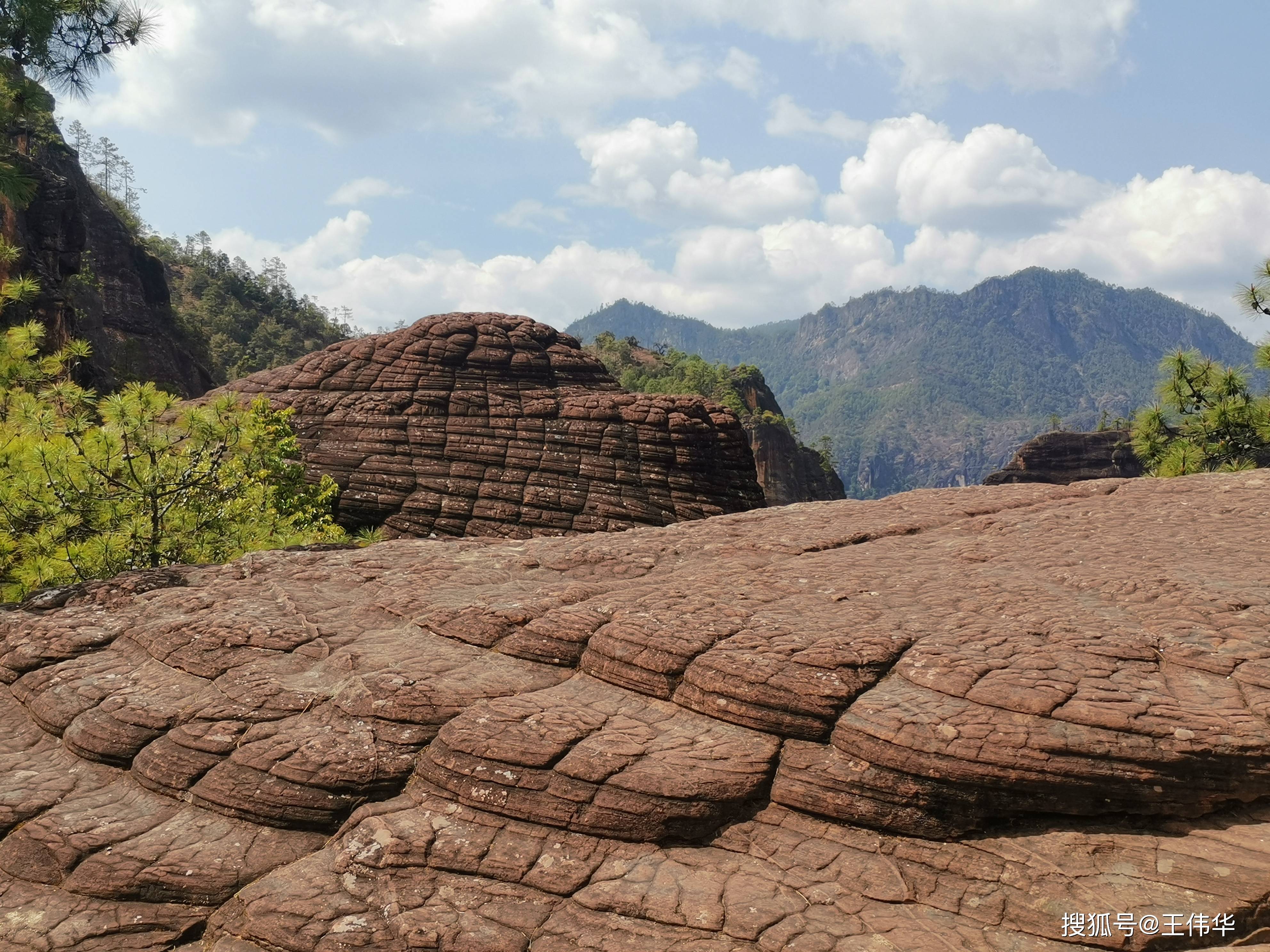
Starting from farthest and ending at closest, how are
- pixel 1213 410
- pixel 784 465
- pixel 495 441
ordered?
pixel 784 465 → pixel 1213 410 → pixel 495 441

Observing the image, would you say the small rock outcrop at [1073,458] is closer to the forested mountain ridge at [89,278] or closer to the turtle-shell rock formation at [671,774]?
the forested mountain ridge at [89,278]

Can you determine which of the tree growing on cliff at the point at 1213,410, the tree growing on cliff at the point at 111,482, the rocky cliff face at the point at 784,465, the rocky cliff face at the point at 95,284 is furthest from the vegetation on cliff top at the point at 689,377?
the tree growing on cliff at the point at 111,482

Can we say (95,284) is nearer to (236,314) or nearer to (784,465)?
(236,314)

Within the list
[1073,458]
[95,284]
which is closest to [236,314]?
[95,284]

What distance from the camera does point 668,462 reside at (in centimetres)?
2347

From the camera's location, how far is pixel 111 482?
12938mm

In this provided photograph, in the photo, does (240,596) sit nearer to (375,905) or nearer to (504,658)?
(504,658)

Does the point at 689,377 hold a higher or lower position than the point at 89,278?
lower

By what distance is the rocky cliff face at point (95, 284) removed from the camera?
43594 mm

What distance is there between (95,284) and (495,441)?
57307mm

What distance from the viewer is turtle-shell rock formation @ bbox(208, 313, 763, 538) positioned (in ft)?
73.9

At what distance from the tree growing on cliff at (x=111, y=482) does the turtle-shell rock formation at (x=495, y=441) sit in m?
6.70

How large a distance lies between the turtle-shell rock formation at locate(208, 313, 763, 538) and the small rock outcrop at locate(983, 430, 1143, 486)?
2502 inches

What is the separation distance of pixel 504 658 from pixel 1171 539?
24.5ft
